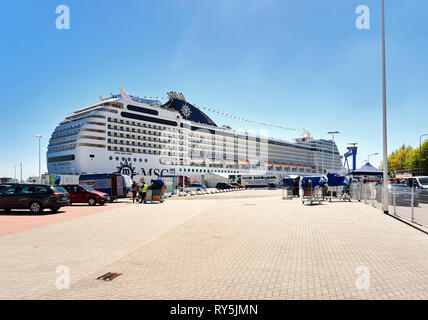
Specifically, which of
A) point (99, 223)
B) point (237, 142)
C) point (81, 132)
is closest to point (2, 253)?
point (99, 223)

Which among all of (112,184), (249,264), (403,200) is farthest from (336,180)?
(112,184)

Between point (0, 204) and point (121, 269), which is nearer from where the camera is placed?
point (121, 269)

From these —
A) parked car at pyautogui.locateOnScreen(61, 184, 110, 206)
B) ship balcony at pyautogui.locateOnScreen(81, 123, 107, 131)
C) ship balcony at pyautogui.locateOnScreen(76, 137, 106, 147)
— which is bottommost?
parked car at pyautogui.locateOnScreen(61, 184, 110, 206)

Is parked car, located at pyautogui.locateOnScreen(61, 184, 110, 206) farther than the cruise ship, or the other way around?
Result: the cruise ship

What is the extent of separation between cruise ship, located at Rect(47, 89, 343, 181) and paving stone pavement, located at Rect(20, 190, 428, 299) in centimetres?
4151

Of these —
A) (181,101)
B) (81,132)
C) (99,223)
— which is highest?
(181,101)

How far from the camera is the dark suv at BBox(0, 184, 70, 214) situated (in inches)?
540

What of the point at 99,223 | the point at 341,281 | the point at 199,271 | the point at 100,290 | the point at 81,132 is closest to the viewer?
the point at 100,290

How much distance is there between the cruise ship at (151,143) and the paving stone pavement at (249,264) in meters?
41.5

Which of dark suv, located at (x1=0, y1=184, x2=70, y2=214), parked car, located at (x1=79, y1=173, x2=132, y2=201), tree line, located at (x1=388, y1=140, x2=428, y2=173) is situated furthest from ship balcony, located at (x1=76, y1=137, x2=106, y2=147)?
tree line, located at (x1=388, y1=140, x2=428, y2=173)

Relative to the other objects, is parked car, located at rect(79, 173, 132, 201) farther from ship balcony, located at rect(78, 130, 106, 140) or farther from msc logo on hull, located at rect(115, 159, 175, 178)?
msc logo on hull, located at rect(115, 159, 175, 178)

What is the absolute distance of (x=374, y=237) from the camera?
7.74 meters
